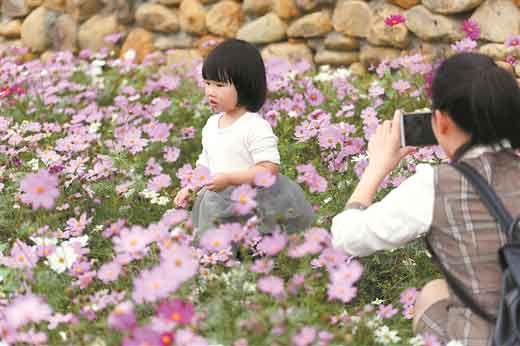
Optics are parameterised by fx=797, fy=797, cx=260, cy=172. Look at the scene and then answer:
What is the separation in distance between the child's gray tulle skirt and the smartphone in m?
0.61

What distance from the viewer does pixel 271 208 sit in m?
2.71

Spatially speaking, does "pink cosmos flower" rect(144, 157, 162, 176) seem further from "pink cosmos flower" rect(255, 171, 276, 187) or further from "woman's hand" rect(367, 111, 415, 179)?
"woman's hand" rect(367, 111, 415, 179)

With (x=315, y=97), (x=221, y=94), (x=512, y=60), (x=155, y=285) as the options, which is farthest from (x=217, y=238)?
(x=512, y=60)

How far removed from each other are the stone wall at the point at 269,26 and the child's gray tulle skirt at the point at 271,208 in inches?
78.4

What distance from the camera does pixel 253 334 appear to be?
6.01 feet

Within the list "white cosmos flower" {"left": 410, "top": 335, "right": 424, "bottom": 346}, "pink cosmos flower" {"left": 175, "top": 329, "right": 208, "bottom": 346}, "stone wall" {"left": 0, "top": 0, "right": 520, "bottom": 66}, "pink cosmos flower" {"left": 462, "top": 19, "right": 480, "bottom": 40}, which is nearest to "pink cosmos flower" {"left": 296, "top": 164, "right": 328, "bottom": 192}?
"white cosmos flower" {"left": 410, "top": 335, "right": 424, "bottom": 346}

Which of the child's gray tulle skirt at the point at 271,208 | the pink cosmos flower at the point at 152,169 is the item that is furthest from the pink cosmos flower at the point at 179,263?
the pink cosmos flower at the point at 152,169

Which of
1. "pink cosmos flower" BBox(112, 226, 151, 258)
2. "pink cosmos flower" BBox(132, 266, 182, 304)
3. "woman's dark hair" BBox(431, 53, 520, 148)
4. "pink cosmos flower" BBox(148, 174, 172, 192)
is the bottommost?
"pink cosmos flower" BBox(148, 174, 172, 192)

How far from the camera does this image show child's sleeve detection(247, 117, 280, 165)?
2680mm

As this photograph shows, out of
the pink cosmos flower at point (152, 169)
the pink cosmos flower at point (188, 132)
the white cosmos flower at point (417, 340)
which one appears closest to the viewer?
the white cosmos flower at point (417, 340)

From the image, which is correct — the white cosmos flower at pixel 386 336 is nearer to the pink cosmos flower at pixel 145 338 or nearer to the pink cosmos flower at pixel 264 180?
the pink cosmos flower at pixel 264 180

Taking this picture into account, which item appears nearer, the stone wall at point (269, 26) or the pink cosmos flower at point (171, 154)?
the pink cosmos flower at point (171, 154)

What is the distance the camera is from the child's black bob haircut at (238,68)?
268 centimetres

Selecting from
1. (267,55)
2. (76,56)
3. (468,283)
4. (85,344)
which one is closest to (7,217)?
(85,344)
